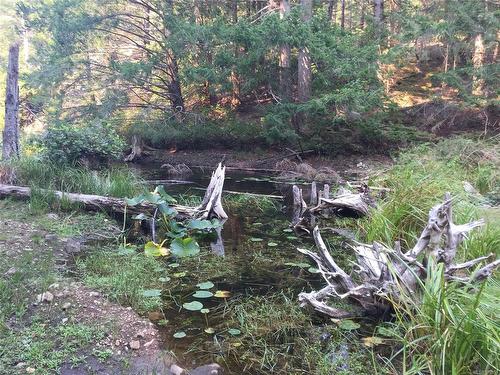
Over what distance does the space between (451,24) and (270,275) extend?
1116 centimetres

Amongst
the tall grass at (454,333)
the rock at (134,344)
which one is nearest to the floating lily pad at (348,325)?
the tall grass at (454,333)

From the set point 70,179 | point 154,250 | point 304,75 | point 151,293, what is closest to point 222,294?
point 151,293

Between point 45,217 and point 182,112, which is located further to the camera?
point 182,112

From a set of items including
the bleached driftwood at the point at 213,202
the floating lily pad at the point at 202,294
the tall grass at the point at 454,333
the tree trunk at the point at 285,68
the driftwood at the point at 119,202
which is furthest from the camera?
the tree trunk at the point at 285,68

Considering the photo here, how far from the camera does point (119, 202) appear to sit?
245 inches

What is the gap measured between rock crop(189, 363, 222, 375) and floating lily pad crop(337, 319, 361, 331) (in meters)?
1.03

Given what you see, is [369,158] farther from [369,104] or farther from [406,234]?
[406,234]

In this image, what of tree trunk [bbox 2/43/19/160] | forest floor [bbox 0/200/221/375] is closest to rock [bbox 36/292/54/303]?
forest floor [bbox 0/200/221/375]

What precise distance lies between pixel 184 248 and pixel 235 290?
1.11 meters

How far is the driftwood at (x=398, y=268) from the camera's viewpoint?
9.80 ft

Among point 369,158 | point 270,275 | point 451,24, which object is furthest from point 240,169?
point 270,275

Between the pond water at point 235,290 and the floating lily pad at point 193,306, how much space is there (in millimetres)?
35

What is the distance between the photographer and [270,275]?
4.49 meters

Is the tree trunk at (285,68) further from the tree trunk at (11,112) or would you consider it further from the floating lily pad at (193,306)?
the floating lily pad at (193,306)
